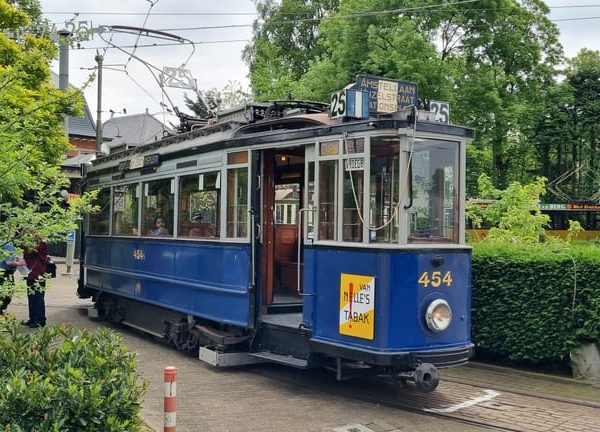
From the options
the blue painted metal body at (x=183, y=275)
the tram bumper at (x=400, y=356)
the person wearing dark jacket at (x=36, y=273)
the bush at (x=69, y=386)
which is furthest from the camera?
the person wearing dark jacket at (x=36, y=273)

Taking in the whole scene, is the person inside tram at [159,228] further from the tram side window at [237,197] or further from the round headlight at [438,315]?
the round headlight at [438,315]

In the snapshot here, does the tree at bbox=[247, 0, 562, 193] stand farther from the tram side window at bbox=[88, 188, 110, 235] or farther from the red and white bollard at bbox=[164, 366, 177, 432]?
the red and white bollard at bbox=[164, 366, 177, 432]

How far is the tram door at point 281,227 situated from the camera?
8.52 metres

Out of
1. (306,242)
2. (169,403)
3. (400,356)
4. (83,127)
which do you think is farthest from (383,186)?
(83,127)

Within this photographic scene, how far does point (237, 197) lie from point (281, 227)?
78 cm

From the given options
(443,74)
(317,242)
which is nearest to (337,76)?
(443,74)

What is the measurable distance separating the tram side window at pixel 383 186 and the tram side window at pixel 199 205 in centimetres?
273

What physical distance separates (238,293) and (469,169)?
22431 millimetres

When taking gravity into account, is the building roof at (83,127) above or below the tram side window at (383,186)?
above

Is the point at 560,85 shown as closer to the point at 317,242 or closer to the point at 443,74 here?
the point at 443,74

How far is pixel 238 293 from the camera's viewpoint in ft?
27.5

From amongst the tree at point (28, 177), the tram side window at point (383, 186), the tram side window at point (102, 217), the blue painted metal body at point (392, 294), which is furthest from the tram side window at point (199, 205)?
the tram side window at point (102, 217)

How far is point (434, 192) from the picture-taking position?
7.12 meters

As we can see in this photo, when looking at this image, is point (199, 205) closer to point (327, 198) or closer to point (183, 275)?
point (183, 275)
